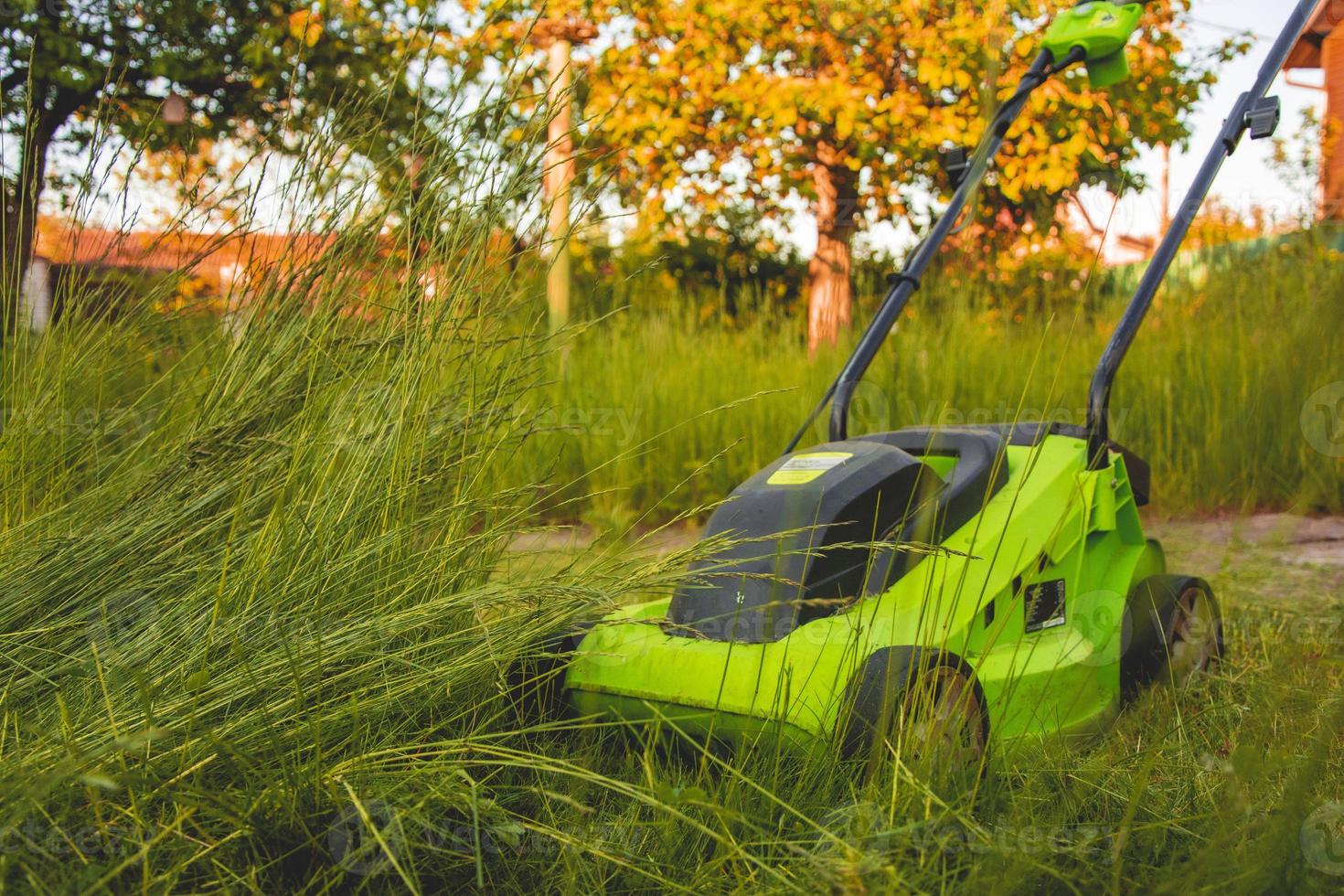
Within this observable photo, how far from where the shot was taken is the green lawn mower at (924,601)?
151 cm

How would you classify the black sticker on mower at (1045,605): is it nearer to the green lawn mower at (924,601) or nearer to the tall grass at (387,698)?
the green lawn mower at (924,601)

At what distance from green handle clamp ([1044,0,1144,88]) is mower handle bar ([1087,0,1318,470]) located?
11.6 inches

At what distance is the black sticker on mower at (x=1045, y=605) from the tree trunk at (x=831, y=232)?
15.2ft

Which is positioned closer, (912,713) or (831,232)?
(912,713)

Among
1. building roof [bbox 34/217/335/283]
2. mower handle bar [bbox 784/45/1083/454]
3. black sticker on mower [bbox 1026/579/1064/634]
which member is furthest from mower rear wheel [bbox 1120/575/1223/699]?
building roof [bbox 34/217/335/283]

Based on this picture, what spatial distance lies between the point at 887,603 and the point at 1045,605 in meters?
0.45

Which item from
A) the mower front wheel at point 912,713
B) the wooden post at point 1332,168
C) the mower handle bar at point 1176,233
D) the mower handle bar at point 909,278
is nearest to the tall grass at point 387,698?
the mower front wheel at point 912,713

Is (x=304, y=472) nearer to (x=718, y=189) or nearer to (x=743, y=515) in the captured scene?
(x=743, y=515)

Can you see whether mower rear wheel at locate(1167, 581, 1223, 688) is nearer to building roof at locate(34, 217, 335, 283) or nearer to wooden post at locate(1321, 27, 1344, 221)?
building roof at locate(34, 217, 335, 283)

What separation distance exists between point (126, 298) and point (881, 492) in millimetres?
1534

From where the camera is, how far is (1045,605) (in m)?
2.03

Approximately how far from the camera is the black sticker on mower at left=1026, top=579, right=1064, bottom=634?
198cm

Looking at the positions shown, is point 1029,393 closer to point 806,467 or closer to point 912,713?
point 806,467

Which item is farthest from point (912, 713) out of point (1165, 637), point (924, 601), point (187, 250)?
point (187, 250)
